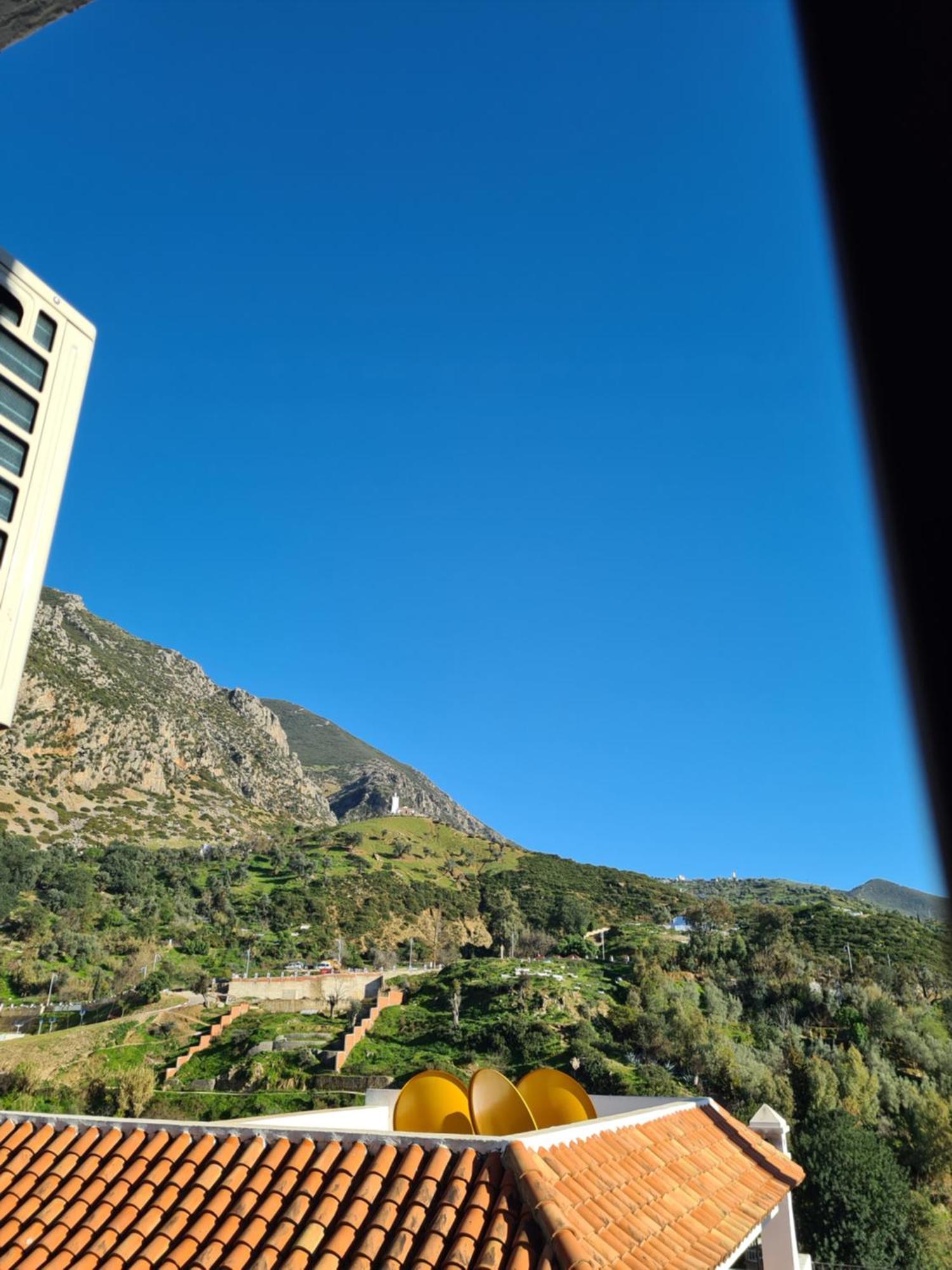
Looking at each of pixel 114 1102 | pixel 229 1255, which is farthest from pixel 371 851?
pixel 229 1255

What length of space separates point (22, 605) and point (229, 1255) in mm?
4065

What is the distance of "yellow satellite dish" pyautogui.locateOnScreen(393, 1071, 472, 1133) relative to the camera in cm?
686

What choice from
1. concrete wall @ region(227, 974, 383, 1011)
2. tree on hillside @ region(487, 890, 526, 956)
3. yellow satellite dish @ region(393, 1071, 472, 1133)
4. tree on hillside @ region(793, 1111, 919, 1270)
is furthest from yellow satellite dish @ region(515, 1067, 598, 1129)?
tree on hillside @ region(487, 890, 526, 956)

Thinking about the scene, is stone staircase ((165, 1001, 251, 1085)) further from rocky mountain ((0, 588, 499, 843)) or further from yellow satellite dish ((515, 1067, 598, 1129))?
yellow satellite dish ((515, 1067, 598, 1129))

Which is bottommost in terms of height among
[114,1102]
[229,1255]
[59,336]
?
[114,1102]

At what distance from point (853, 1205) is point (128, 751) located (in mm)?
72841

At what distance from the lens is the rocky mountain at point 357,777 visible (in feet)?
419

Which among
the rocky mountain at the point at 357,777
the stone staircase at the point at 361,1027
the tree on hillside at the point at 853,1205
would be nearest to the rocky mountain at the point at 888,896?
the tree on hillside at the point at 853,1205

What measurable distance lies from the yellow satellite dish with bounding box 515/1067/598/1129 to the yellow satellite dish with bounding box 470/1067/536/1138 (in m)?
0.61

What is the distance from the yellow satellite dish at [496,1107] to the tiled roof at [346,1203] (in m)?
Answer: 0.67

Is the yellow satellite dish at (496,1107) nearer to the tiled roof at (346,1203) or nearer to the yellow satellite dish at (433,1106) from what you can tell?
the yellow satellite dish at (433,1106)

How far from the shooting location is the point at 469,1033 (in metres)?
37.5

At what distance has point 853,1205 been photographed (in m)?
20.0

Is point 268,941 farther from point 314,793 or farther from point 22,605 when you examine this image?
point 22,605
